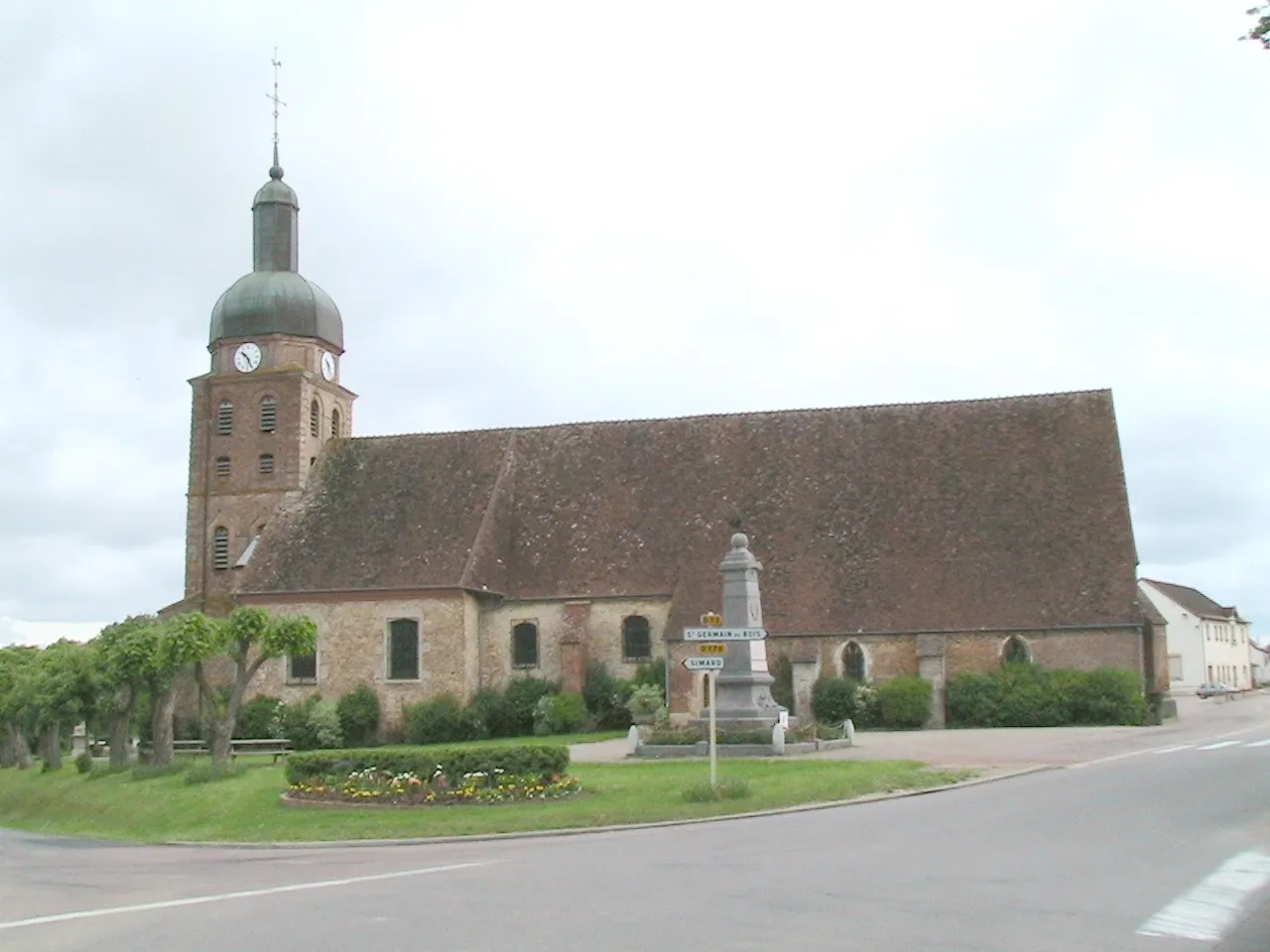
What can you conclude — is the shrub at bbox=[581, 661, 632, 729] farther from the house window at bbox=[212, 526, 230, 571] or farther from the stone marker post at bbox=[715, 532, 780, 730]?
the house window at bbox=[212, 526, 230, 571]

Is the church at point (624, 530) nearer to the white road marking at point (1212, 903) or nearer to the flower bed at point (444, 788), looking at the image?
the flower bed at point (444, 788)

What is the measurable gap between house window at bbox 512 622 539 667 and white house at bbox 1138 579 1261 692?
48.9 meters

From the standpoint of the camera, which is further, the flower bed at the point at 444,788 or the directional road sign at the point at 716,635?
the flower bed at the point at 444,788

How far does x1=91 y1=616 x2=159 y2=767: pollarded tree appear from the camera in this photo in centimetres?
3088

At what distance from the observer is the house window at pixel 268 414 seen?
1890 inches

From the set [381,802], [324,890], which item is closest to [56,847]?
[381,802]

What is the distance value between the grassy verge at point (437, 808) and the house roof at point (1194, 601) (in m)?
66.5

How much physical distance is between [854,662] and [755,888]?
27.8m

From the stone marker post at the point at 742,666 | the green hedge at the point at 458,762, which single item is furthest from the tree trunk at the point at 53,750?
the stone marker post at the point at 742,666

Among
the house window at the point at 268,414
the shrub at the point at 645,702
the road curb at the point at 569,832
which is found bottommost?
the road curb at the point at 569,832

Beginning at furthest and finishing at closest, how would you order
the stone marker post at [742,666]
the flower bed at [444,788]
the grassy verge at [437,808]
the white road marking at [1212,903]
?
the stone marker post at [742,666]
the flower bed at [444,788]
the grassy verge at [437,808]
the white road marking at [1212,903]

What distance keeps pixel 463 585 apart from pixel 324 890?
29072mm

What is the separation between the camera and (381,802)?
70.9 ft

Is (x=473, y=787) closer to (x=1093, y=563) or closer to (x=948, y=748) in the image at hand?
(x=948, y=748)
